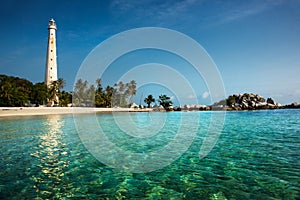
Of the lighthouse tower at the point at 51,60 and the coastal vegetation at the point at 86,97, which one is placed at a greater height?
the lighthouse tower at the point at 51,60

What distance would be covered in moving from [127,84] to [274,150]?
97.5 m

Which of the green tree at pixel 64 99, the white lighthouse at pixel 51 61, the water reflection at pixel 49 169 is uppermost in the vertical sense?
the white lighthouse at pixel 51 61

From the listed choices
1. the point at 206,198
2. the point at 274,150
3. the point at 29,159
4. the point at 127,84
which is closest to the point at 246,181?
the point at 206,198

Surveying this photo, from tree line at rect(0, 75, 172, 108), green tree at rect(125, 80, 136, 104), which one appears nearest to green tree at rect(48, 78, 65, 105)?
tree line at rect(0, 75, 172, 108)

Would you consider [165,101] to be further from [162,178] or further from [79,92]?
[162,178]

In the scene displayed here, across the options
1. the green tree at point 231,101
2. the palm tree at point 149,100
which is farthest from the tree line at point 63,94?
the green tree at point 231,101

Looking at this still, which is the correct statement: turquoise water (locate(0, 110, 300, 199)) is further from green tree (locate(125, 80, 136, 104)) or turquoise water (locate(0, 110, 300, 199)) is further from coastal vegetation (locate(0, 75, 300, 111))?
green tree (locate(125, 80, 136, 104))

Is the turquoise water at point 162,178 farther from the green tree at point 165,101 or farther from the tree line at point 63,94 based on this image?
the green tree at point 165,101

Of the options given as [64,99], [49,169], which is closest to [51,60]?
[64,99]

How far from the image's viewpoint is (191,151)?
432 inches

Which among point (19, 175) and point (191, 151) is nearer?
point (19, 175)

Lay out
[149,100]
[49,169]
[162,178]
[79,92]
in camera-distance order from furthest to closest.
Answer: [149,100] < [79,92] < [49,169] < [162,178]

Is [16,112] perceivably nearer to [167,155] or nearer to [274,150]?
[167,155]

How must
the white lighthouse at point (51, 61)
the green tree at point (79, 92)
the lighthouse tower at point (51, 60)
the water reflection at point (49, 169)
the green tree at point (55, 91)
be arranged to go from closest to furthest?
the water reflection at point (49, 169), the green tree at point (55, 91), the white lighthouse at point (51, 61), the lighthouse tower at point (51, 60), the green tree at point (79, 92)
